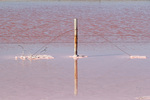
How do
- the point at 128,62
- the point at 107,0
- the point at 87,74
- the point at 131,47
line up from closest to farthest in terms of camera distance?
1. the point at 87,74
2. the point at 128,62
3. the point at 131,47
4. the point at 107,0

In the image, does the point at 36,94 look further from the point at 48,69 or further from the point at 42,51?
the point at 42,51

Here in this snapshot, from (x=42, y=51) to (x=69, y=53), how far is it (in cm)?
95

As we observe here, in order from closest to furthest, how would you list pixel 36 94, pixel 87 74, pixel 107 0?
pixel 36 94, pixel 87 74, pixel 107 0

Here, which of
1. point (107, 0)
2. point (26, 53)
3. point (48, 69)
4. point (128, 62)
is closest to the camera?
point (48, 69)

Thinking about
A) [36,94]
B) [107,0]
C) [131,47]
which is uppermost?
[36,94]

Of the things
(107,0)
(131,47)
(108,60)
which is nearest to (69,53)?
(108,60)

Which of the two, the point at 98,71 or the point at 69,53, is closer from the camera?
the point at 98,71

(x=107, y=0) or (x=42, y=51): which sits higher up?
(x=42, y=51)

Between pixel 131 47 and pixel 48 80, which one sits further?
pixel 131 47

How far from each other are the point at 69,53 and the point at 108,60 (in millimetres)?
2091

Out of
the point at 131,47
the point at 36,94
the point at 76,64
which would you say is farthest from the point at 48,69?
the point at 131,47

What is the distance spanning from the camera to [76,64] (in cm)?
1434

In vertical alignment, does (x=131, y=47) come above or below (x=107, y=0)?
above

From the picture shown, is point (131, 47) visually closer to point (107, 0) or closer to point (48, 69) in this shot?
point (48, 69)
